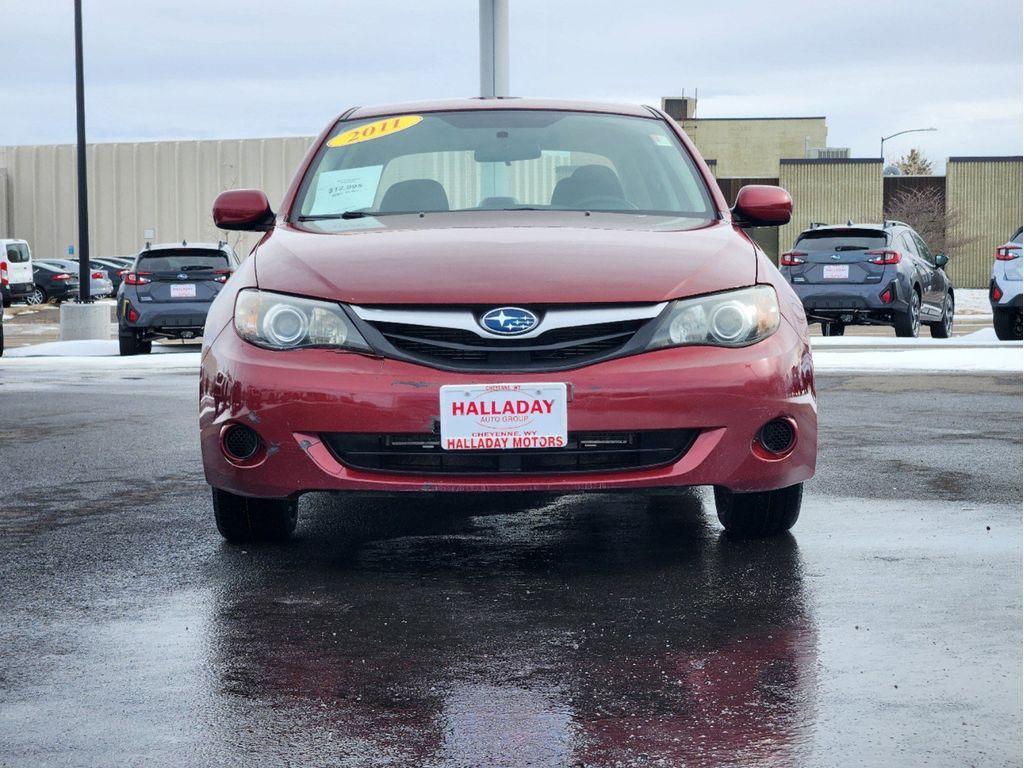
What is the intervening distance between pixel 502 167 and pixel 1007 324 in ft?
42.2

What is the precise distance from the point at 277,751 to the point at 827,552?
8.84ft

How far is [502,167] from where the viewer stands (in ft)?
21.4

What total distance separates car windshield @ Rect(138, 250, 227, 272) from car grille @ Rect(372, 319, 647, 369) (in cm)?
1552

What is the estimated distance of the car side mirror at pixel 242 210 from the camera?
6359 mm

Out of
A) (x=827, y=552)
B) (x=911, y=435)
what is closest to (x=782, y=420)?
(x=827, y=552)

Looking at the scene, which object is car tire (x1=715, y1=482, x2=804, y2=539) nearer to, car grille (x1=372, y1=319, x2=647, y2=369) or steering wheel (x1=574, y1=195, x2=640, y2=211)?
car grille (x1=372, y1=319, x2=647, y2=369)

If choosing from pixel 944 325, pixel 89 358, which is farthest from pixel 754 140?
pixel 89 358

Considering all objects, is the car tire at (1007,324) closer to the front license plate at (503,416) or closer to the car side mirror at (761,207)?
the car side mirror at (761,207)

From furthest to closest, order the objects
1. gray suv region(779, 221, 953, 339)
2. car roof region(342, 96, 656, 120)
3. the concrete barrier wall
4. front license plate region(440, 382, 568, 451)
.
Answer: the concrete barrier wall → gray suv region(779, 221, 953, 339) → car roof region(342, 96, 656, 120) → front license plate region(440, 382, 568, 451)

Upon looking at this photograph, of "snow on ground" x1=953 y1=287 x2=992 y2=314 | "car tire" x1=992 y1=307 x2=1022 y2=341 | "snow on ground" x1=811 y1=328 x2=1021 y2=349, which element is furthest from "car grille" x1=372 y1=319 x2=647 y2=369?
"snow on ground" x1=953 y1=287 x2=992 y2=314

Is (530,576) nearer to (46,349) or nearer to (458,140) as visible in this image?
(458,140)

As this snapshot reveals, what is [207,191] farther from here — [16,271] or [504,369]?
[504,369]

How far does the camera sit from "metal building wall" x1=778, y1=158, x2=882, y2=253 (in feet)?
211

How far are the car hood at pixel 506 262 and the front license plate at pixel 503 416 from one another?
A: 0.28m
